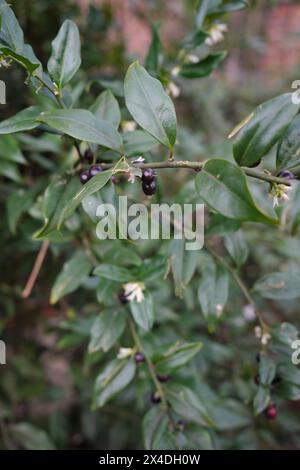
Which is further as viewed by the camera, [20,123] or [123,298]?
[123,298]

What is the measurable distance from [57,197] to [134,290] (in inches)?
7.4

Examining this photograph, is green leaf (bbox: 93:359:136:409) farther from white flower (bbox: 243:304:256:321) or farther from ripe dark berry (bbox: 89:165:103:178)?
white flower (bbox: 243:304:256:321)

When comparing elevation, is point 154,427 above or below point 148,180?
below

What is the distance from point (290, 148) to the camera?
628 mm

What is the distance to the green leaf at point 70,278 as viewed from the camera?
84 centimetres

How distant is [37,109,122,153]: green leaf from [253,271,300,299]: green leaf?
0.40 metres

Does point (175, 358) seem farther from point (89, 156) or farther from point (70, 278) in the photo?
point (89, 156)

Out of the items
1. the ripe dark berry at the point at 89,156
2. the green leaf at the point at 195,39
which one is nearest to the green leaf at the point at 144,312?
the ripe dark berry at the point at 89,156

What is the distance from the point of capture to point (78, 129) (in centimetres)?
58

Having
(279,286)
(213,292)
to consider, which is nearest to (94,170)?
(213,292)

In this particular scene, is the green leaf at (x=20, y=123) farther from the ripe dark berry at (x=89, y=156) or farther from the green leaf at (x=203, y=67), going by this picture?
the green leaf at (x=203, y=67)

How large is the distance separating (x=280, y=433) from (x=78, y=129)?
108 centimetres

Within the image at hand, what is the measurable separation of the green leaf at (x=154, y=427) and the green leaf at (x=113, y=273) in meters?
0.23
